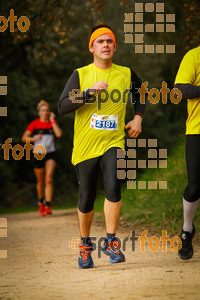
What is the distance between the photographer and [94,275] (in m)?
5.78

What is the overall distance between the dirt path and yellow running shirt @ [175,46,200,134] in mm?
A: 1388

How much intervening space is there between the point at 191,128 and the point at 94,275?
5.69 ft

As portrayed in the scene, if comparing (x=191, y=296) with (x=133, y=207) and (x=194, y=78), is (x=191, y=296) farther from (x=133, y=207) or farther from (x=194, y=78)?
(x=133, y=207)

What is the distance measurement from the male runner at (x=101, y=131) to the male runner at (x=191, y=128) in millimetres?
545

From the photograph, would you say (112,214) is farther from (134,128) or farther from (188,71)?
(188,71)

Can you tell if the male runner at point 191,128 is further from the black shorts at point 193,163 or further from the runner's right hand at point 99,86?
the runner's right hand at point 99,86

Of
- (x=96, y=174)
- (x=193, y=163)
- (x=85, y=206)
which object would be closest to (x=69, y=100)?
(x=96, y=174)

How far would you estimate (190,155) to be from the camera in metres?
6.16

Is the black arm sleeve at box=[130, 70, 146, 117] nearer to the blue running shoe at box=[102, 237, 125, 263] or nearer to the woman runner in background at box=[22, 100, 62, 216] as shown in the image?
the blue running shoe at box=[102, 237, 125, 263]

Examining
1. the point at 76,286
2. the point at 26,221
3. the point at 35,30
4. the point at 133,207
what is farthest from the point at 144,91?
the point at 26,221

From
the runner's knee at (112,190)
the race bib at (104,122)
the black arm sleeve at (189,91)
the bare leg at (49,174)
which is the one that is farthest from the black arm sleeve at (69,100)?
the bare leg at (49,174)

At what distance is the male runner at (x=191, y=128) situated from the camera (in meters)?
6.01

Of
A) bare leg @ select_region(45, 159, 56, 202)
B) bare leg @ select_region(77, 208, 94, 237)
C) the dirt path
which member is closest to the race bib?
bare leg @ select_region(77, 208, 94, 237)

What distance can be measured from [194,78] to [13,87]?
16834 millimetres
